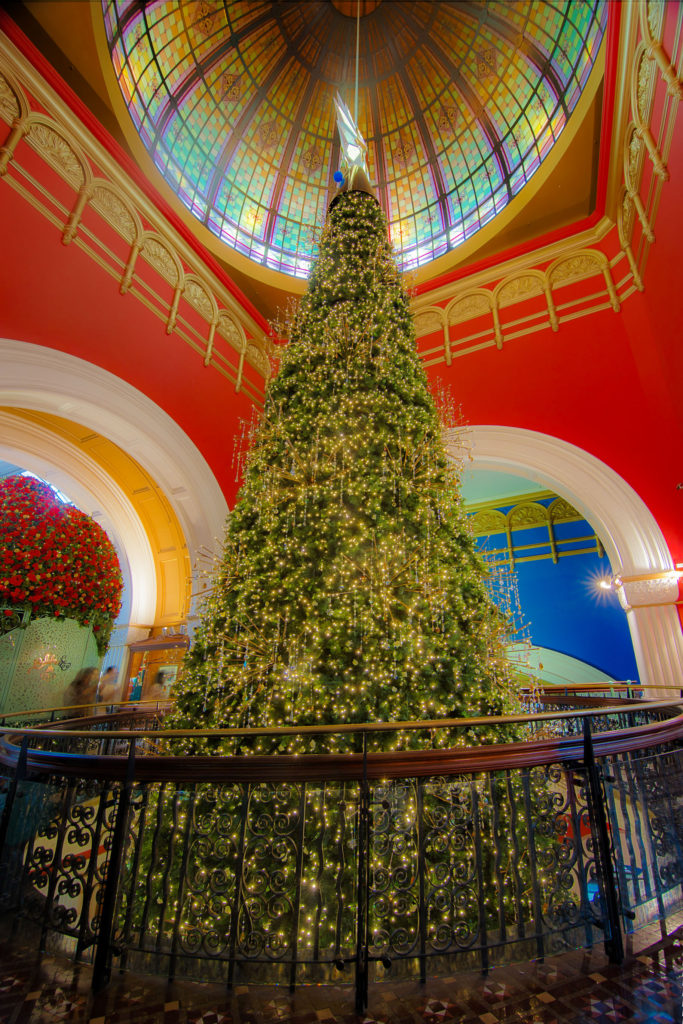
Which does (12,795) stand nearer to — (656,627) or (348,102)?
(656,627)

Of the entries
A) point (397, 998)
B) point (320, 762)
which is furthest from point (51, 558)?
point (397, 998)

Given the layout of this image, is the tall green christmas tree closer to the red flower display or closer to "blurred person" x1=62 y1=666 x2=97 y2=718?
the red flower display

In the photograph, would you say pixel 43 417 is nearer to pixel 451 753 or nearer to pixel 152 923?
pixel 152 923

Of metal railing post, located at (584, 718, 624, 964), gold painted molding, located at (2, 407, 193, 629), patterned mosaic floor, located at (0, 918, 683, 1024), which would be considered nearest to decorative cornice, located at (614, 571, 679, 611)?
metal railing post, located at (584, 718, 624, 964)

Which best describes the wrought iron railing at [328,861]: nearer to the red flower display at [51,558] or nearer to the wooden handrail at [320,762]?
the wooden handrail at [320,762]

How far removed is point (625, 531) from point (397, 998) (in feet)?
21.7

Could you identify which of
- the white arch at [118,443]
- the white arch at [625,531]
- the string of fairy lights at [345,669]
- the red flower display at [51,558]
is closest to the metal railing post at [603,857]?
the string of fairy lights at [345,669]

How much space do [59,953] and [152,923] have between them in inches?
15.9

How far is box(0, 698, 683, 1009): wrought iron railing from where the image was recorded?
1.91 m

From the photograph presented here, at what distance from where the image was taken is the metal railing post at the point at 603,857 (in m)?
1.95

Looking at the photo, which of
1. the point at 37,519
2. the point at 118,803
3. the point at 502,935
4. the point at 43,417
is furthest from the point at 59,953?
the point at 43,417

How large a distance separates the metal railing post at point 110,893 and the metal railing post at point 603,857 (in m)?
2.20

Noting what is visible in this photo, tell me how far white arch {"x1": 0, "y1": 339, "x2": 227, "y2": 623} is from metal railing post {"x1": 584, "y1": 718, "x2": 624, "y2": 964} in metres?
4.04

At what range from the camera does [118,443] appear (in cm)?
704
